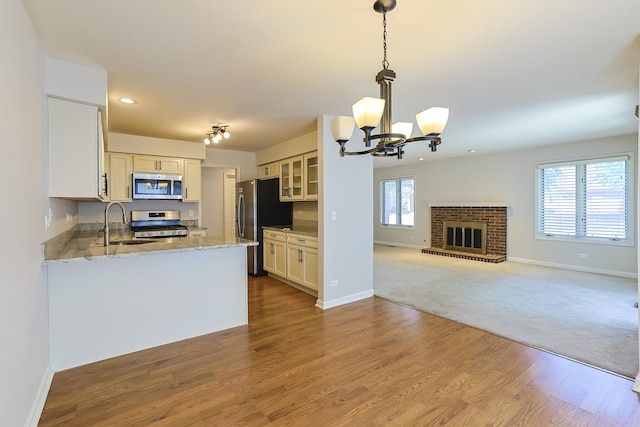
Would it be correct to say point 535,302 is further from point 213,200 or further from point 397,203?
point 213,200

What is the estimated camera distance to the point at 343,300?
416 centimetres

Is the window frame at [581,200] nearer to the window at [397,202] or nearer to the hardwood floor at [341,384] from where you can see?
the window at [397,202]

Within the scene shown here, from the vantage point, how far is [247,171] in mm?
6379

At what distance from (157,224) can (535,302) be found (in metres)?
5.78

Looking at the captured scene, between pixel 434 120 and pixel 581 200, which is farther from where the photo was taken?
pixel 581 200

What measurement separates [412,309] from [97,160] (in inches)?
143

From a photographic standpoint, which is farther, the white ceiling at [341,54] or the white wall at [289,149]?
the white wall at [289,149]

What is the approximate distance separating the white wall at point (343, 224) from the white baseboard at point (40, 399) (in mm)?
2606

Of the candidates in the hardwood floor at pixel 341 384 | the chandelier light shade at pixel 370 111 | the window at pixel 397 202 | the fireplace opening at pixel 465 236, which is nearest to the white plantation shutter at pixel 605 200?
the fireplace opening at pixel 465 236

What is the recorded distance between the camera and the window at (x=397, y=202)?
9062 millimetres

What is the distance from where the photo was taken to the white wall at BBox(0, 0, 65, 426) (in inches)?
58.2

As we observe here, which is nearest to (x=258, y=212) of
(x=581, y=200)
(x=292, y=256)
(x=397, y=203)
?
(x=292, y=256)

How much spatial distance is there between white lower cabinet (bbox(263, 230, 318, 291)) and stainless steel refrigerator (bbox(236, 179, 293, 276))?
17 centimetres

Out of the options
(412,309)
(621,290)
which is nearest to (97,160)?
(412,309)
